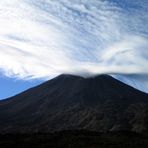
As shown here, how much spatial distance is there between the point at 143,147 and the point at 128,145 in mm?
3900

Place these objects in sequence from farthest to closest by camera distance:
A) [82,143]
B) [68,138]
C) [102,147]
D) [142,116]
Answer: [142,116] < [68,138] < [82,143] < [102,147]

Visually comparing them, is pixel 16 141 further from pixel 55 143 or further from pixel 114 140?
pixel 114 140

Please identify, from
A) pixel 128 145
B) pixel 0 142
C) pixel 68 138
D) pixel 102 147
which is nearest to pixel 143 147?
pixel 128 145

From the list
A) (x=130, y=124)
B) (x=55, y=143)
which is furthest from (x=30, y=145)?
(x=130, y=124)

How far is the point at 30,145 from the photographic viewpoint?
9831 centimetres

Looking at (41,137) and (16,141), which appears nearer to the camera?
(16,141)

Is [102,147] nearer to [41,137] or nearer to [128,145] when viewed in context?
[128,145]

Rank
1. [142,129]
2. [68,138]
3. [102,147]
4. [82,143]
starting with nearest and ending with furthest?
[102,147]
[82,143]
[68,138]
[142,129]

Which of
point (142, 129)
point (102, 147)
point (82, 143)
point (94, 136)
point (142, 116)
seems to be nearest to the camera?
point (102, 147)

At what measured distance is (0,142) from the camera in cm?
10181

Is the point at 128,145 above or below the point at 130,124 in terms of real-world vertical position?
below

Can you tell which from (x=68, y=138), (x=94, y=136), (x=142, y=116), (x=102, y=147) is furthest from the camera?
(x=142, y=116)

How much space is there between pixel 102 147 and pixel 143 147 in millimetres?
10341

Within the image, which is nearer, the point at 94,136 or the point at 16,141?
the point at 16,141
